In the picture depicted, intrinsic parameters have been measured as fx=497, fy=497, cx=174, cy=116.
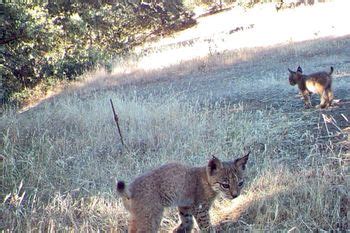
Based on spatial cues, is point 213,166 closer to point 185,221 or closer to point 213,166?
point 213,166

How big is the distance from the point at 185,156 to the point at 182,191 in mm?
1886

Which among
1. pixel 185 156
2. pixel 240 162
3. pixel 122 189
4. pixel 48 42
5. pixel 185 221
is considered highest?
pixel 48 42

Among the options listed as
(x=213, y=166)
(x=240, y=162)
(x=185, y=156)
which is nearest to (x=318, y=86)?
(x=185, y=156)

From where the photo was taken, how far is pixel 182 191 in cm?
484

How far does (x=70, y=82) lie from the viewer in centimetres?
1950

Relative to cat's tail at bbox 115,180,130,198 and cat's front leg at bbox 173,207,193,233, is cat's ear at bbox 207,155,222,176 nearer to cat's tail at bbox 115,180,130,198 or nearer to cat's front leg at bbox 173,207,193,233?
cat's front leg at bbox 173,207,193,233

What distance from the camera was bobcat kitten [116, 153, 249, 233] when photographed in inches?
176

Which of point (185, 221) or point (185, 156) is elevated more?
point (185, 156)

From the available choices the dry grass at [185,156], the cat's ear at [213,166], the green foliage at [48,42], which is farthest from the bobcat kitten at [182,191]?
the green foliage at [48,42]

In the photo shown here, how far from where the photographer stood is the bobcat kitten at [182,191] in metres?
4.47

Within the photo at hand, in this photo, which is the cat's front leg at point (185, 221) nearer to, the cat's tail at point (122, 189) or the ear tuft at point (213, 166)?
the ear tuft at point (213, 166)

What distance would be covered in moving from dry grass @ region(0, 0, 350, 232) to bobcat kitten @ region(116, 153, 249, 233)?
32 cm

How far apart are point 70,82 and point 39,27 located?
793cm

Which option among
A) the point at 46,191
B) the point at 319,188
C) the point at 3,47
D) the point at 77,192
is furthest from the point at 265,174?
the point at 3,47
